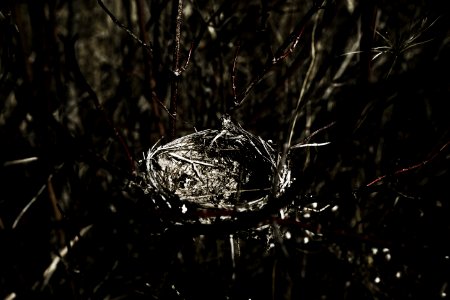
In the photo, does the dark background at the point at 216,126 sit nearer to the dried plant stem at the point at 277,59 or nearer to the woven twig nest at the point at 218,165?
the dried plant stem at the point at 277,59

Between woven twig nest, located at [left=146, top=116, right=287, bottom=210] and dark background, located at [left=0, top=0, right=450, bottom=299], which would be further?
woven twig nest, located at [left=146, top=116, right=287, bottom=210]

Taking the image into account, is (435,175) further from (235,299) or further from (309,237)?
(235,299)

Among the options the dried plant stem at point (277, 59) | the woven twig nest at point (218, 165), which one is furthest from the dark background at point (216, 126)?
the woven twig nest at point (218, 165)

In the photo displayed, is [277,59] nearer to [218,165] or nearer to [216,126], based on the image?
[218,165]

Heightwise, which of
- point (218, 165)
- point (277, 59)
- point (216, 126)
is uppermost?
point (277, 59)

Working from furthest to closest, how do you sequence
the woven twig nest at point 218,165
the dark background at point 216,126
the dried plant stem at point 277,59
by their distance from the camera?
the woven twig nest at point 218,165, the dark background at point 216,126, the dried plant stem at point 277,59

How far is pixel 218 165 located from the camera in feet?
6.11

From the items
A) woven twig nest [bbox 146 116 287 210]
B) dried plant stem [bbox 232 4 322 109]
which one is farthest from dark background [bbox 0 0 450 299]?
woven twig nest [bbox 146 116 287 210]

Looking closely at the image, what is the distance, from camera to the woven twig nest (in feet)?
5.14

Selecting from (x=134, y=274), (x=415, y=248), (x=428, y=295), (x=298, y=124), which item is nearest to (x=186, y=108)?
(x=298, y=124)

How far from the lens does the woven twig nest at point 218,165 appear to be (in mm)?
1565

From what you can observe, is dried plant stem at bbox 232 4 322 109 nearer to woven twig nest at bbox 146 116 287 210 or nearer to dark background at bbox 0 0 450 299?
dark background at bbox 0 0 450 299

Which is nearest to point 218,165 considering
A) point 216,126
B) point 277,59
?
point 216,126

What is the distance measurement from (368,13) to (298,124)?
107 centimetres
